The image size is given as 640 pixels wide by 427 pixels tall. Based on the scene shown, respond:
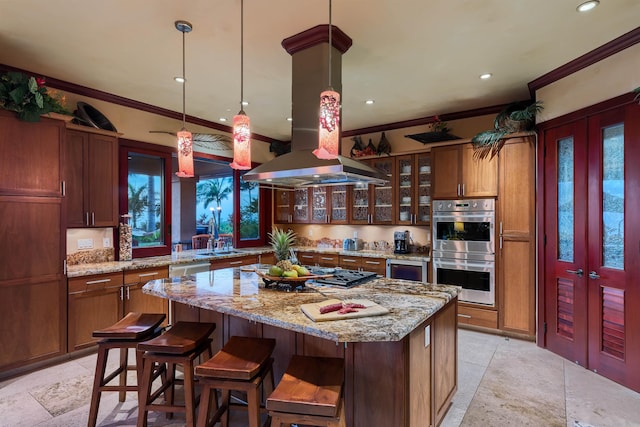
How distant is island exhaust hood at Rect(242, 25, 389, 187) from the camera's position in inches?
103

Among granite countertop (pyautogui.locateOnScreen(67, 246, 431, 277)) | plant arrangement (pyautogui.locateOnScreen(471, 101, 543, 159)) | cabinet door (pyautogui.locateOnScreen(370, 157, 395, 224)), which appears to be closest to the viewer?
granite countertop (pyautogui.locateOnScreen(67, 246, 431, 277))

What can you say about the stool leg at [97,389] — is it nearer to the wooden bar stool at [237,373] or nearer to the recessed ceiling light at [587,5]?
the wooden bar stool at [237,373]

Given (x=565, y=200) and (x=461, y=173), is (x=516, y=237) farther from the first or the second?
(x=461, y=173)

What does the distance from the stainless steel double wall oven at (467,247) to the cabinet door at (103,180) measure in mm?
4115

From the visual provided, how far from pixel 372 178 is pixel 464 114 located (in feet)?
8.70

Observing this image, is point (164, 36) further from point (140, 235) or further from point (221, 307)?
point (140, 235)

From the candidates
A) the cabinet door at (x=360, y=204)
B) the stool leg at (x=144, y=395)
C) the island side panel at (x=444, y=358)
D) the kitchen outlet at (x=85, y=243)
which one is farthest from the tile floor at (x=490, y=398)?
the cabinet door at (x=360, y=204)

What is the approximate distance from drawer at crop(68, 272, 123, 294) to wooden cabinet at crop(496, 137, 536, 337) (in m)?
4.48

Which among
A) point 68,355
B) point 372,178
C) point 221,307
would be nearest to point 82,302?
point 68,355

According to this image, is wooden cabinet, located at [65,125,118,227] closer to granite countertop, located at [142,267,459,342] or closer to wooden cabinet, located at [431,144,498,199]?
granite countertop, located at [142,267,459,342]

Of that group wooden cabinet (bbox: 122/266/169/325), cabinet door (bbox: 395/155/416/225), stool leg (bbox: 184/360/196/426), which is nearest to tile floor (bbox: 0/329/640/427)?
stool leg (bbox: 184/360/196/426)

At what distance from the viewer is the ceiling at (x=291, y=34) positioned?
2.37m

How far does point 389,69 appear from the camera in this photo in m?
3.37

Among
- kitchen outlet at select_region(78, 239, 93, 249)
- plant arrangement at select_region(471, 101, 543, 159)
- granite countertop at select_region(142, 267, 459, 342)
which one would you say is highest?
plant arrangement at select_region(471, 101, 543, 159)
